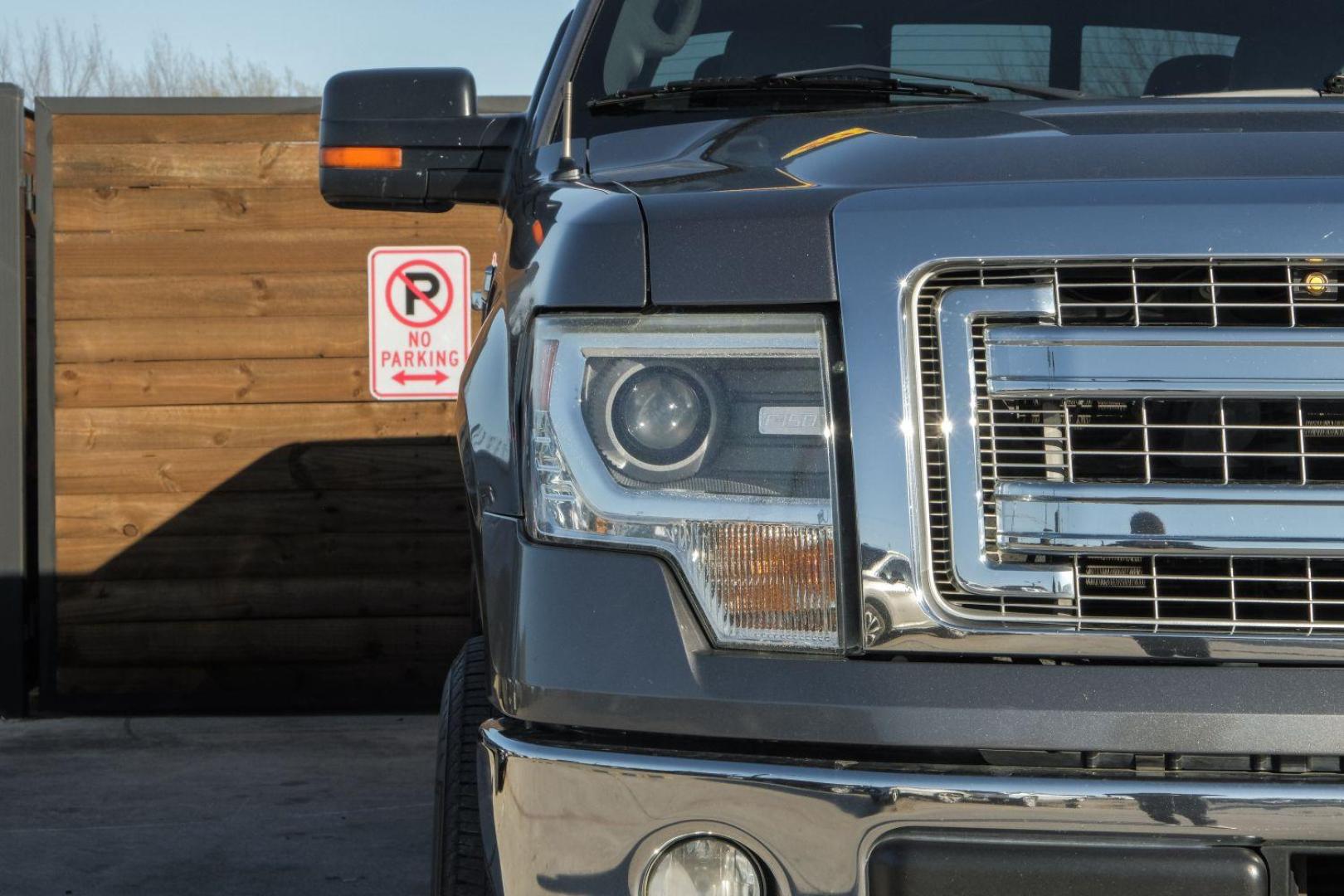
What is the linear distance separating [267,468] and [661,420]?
538 cm

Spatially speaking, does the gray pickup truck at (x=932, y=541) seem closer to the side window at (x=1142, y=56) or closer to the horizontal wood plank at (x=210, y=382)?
the side window at (x=1142, y=56)

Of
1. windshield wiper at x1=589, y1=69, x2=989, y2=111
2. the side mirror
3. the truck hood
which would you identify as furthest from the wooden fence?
the truck hood

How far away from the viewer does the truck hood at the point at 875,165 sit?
163cm

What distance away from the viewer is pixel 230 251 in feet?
22.0

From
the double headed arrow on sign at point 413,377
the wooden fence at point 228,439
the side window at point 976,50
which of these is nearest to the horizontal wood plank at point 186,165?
the wooden fence at point 228,439

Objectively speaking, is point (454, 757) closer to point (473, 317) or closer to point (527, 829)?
point (527, 829)

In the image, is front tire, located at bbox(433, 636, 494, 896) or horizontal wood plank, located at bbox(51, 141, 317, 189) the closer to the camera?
front tire, located at bbox(433, 636, 494, 896)

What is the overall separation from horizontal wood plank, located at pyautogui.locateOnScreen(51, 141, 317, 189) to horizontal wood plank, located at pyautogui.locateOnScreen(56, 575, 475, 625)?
177 centimetres

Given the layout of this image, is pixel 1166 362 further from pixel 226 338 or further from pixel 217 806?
pixel 226 338

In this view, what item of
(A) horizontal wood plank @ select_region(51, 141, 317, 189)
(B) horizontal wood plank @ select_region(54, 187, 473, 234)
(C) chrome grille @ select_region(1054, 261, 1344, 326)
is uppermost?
(A) horizontal wood plank @ select_region(51, 141, 317, 189)

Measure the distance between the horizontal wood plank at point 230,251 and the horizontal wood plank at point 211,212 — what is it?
31 mm

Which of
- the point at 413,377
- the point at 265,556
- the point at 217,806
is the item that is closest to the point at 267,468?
the point at 265,556

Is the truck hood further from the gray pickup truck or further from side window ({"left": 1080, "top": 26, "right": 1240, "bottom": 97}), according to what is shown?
side window ({"left": 1080, "top": 26, "right": 1240, "bottom": 97})

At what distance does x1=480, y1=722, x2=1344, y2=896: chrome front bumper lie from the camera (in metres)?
1.46
